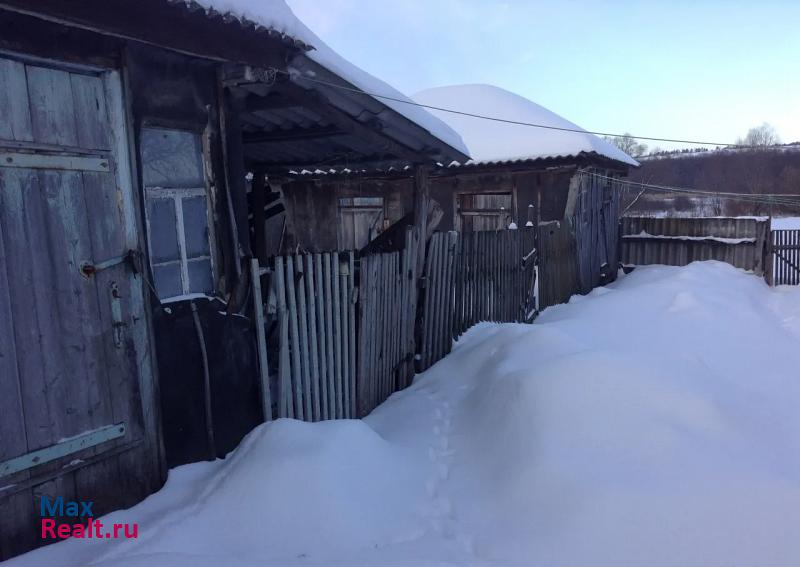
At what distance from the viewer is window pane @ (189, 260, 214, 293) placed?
3.68 metres

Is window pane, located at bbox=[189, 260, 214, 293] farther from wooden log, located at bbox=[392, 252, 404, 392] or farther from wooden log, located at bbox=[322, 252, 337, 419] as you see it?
wooden log, located at bbox=[392, 252, 404, 392]

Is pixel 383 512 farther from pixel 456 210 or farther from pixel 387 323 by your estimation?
pixel 456 210

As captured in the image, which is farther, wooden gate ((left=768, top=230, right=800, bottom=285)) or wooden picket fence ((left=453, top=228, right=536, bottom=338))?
wooden gate ((left=768, top=230, right=800, bottom=285))

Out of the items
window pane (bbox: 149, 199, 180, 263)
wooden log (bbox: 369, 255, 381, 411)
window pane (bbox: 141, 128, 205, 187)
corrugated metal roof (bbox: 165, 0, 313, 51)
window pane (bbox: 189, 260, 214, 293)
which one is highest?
corrugated metal roof (bbox: 165, 0, 313, 51)

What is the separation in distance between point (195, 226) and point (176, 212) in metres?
0.17

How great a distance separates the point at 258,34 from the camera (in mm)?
3443

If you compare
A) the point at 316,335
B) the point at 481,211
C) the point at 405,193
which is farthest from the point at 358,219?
the point at 316,335

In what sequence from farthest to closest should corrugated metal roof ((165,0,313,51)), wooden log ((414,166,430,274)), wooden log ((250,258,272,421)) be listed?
wooden log ((414,166,430,274)) < wooden log ((250,258,272,421)) < corrugated metal roof ((165,0,313,51))

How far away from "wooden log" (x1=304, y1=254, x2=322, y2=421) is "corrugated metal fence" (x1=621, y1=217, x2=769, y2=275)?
1218cm

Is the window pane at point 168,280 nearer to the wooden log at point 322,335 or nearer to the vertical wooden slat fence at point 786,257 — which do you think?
the wooden log at point 322,335

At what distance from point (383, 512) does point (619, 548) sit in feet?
4.15

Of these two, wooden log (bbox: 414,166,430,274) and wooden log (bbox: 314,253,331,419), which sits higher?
wooden log (bbox: 414,166,430,274)

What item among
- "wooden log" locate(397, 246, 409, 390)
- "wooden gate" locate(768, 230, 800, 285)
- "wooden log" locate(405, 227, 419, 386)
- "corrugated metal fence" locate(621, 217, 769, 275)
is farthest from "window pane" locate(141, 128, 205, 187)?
"wooden gate" locate(768, 230, 800, 285)

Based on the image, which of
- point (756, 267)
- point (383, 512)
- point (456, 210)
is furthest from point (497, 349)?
point (756, 267)
